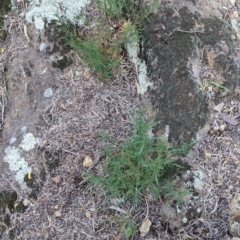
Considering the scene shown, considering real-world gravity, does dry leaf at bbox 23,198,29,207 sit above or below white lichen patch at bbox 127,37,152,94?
below

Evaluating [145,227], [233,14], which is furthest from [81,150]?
[233,14]

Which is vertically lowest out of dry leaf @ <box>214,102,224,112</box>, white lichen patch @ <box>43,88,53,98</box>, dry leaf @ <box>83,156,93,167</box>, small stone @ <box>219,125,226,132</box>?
small stone @ <box>219,125,226,132</box>

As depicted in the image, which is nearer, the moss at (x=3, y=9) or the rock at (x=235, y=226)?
the rock at (x=235, y=226)

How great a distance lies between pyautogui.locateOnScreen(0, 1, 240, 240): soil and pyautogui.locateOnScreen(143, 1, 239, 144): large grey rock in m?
0.08

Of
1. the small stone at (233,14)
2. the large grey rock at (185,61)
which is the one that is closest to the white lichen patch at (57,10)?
the large grey rock at (185,61)

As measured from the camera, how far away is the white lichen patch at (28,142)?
291 centimetres

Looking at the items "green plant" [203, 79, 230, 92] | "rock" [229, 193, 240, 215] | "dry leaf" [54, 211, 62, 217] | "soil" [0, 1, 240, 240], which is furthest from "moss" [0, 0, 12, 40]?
"rock" [229, 193, 240, 215]

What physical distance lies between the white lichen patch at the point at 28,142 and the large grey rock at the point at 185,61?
2.91ft

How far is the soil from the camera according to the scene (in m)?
2.69

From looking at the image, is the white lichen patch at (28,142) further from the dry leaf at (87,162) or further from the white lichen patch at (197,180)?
the white lichen patch at (197,180)

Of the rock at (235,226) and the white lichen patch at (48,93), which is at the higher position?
the white lichen patch at (48,93)

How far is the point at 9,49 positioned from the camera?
10.4 ft

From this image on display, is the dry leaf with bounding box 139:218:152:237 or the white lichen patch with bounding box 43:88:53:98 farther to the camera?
the white lichen patch with bounding box 43:88:53:98

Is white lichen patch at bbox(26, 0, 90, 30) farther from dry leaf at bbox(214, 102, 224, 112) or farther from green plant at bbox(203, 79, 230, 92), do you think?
dry leaf at bbox(214, 102, 224, 112)
